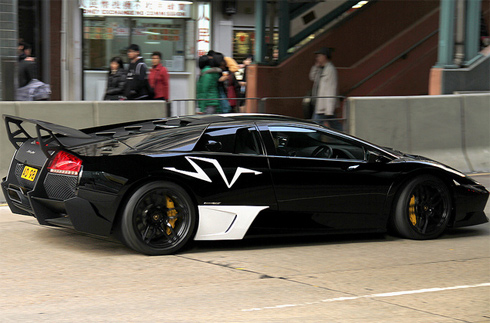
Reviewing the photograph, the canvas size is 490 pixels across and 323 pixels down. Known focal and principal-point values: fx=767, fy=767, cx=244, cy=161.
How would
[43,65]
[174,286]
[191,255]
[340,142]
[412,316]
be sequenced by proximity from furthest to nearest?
1. [43,65]
2. [340,142]
3. [191,255]
4. [174,286]
5. [412,316]

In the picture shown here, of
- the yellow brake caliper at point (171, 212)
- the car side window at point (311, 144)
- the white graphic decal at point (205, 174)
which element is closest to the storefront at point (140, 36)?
the car side window at point (311, 144)

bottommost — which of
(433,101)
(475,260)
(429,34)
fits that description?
(475,260)

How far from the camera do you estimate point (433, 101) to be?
12.7 meters

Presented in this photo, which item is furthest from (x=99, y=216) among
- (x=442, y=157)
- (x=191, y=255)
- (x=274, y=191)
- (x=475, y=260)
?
(x=442, y=157)

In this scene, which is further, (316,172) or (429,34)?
(429,34)

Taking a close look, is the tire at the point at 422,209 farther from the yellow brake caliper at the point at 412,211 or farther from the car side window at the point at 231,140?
the car side window at the point at 231,140

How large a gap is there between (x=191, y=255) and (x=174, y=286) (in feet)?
3.67

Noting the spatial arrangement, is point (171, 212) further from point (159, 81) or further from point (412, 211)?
point (159, 81)

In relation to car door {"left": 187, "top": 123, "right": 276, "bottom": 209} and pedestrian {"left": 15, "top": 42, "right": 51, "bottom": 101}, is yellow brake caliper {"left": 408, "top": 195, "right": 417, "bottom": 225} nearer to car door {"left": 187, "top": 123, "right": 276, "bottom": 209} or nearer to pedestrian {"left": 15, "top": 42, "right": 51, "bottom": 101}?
car door {"left": 187, "top": 123, "right": 276, "bottom": 209}

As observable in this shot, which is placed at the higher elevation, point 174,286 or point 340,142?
point 340,142

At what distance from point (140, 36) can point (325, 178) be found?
12094mm

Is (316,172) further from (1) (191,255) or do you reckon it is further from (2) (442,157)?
(2) (442,157)

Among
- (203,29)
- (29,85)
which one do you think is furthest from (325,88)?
(203,29)

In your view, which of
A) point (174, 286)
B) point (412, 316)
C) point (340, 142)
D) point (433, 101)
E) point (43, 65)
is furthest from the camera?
point (43, 65)
